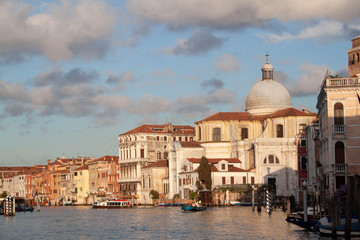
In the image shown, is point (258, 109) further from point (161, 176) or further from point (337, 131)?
point (337, 131)

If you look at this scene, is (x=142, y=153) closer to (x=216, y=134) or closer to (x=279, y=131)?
(x=216, y=134)

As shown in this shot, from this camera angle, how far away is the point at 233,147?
8569 centimetres

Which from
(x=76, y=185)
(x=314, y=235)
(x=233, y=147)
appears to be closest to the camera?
(x=314, y=235)

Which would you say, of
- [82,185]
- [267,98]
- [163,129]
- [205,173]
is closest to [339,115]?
[205,173]

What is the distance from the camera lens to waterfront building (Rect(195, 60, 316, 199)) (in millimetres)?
79688

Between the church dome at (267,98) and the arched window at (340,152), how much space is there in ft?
150

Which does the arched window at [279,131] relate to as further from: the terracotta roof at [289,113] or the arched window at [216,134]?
the arched window at [216,134]

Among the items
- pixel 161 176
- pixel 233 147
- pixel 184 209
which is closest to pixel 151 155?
pixel 161 176

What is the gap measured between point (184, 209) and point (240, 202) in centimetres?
1490

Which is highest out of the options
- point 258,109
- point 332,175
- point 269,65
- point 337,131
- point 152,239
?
point 269,65

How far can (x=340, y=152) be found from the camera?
139 ft

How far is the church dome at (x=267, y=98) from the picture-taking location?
88.5 meters

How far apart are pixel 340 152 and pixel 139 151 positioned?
56685 millimetres

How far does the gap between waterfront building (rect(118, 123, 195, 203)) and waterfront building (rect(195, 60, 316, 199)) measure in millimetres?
9739
